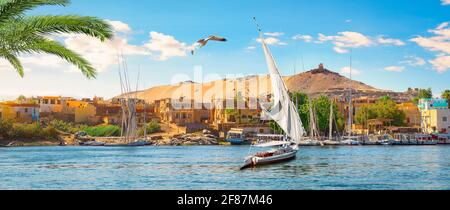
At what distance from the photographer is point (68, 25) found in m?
5.93

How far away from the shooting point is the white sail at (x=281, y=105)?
19844 mm

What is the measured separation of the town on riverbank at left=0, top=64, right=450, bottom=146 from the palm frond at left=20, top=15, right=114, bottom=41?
33.0 metres

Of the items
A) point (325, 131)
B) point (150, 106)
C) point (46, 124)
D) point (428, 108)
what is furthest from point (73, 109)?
point (428, 108)

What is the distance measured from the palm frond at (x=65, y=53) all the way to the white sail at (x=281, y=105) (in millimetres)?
13503

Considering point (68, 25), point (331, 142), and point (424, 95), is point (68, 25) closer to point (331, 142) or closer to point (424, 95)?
point (331, 142)

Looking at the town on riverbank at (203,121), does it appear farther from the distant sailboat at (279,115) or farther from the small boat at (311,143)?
the distant sailboat at (279,115)

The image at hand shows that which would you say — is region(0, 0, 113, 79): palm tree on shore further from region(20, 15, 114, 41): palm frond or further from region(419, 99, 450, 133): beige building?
region(419, 99, 450, 133): beige building

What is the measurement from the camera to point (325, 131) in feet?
143

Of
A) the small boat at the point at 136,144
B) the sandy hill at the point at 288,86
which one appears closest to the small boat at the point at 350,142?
the sandy hill at the point at 288,86

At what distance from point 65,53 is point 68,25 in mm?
720

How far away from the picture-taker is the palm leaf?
18.3ft

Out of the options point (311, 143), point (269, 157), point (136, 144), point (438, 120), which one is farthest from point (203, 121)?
point (269, 157)
